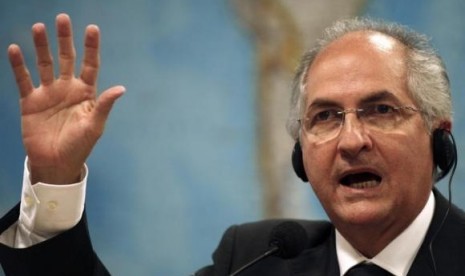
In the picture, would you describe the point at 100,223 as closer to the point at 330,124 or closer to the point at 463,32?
the point at 330,124

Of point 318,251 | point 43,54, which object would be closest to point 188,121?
point 318,251

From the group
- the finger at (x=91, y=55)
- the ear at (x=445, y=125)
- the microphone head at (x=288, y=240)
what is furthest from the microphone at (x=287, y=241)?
the finger at (x=91, y=55)

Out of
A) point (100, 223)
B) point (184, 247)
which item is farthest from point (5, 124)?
point (184, 247)

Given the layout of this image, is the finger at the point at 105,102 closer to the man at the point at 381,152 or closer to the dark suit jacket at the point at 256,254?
the dark suit jacket at the point at 256,254

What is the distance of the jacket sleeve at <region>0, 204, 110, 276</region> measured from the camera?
6.17 feet

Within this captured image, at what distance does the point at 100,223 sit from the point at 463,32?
1.59 meters

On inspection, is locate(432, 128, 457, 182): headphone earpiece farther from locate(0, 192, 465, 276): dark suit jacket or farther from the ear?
locate(0, 192, 465, 276): dark suit jacket

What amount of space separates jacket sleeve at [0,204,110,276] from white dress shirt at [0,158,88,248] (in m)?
0.02

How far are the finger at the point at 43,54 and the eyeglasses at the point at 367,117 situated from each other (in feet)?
2.45

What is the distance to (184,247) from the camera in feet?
9.53

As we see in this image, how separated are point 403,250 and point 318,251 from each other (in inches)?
11.7

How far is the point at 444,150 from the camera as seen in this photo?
1979 mm

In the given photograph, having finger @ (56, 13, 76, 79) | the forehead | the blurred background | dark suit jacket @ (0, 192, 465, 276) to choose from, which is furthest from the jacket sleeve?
the blurred background

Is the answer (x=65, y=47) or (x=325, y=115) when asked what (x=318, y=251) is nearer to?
(x=325, y=115)
